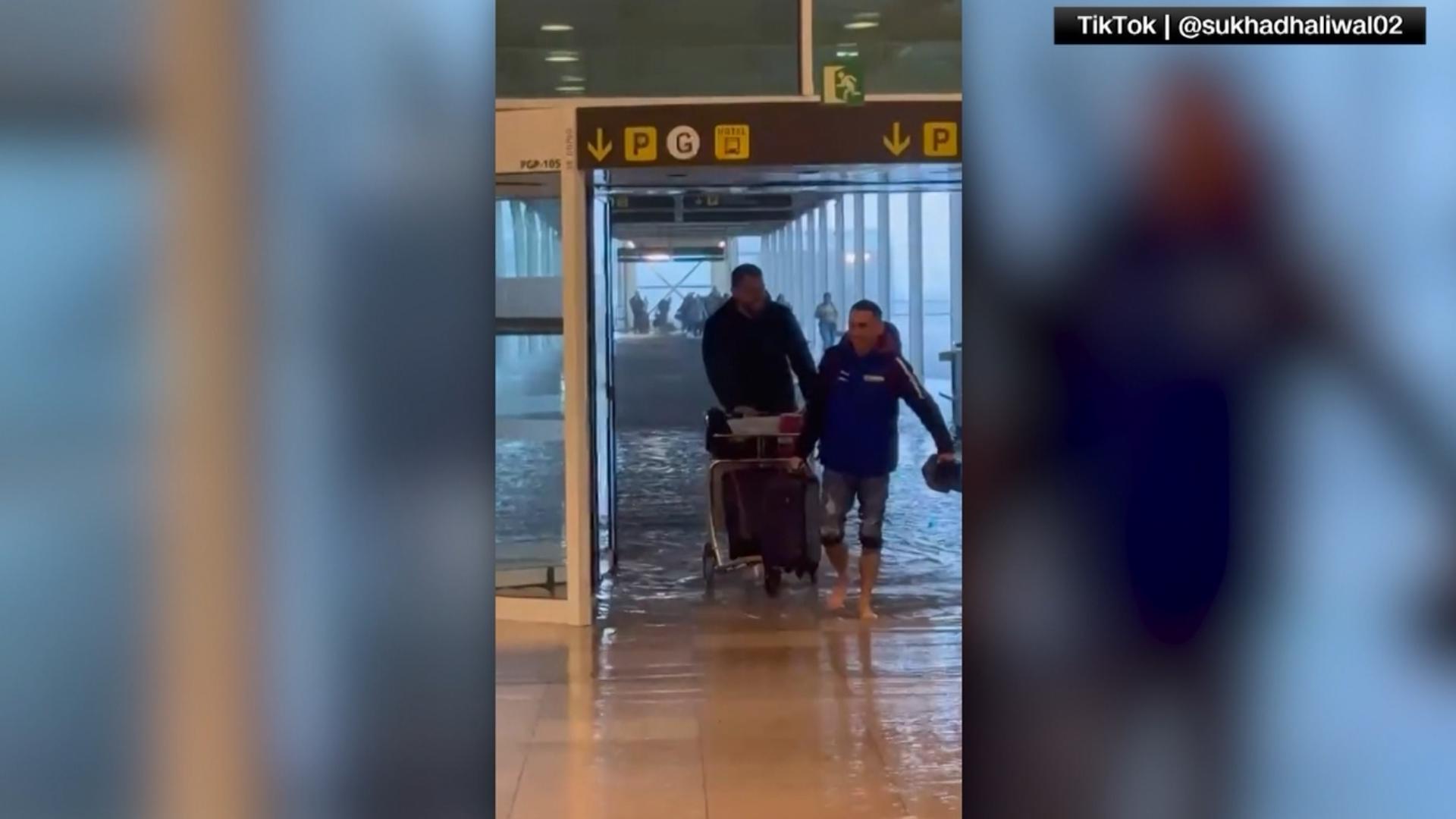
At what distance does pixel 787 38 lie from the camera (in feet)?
29.7

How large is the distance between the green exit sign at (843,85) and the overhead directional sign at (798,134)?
0.86ft

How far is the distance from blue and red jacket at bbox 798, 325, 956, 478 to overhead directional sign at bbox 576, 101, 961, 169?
3.84 ft

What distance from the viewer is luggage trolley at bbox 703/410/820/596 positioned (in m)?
9.75

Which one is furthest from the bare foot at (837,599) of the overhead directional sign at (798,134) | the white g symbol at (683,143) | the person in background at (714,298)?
the person in background at (714,298)

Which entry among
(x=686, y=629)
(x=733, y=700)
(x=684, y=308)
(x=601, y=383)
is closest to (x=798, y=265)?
(x=684, y=308)

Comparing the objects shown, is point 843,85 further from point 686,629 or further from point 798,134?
point 686,629

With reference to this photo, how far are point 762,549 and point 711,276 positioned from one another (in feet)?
35.8

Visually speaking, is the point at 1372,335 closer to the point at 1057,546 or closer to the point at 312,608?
the point at 1057,546

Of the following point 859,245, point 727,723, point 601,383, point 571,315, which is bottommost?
point 727,723

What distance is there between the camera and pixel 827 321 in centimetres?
1825

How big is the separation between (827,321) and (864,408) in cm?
925

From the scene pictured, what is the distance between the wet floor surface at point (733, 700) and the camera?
578 cm

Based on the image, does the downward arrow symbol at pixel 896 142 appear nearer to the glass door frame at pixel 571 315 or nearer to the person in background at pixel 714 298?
the glass door frame at pixel 571 315

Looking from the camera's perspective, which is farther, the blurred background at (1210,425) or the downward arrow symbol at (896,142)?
the downward arrow symbol at (896,142)
